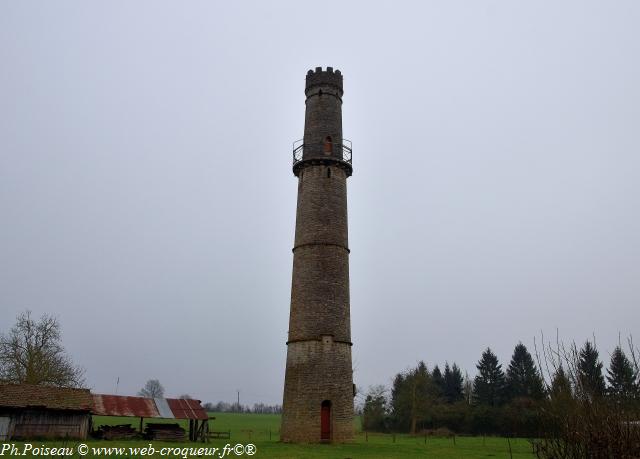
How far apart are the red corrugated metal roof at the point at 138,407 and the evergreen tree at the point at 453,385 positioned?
46.3 m

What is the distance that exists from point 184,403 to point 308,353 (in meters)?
10.8

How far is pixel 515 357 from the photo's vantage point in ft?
218

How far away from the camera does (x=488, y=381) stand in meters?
65.2

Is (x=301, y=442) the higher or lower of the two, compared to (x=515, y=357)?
lower

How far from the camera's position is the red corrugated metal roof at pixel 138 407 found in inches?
1107

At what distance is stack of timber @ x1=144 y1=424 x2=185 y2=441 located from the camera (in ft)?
94.9

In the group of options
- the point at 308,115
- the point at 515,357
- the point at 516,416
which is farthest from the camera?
the point at 515,357

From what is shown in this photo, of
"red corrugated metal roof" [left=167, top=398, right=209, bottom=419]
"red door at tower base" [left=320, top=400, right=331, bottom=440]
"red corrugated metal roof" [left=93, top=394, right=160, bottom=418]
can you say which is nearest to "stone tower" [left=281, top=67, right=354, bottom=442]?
"red door at tower base" [left=320, top=400, right=331, bottom=440]

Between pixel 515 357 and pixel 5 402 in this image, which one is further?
pixel 515 357

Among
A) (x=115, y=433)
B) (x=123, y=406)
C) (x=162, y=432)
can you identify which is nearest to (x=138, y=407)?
(x=123, y=406)

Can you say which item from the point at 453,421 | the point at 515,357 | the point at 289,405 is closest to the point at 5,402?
the point at 289,405

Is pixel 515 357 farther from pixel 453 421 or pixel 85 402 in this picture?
pixel 85 402

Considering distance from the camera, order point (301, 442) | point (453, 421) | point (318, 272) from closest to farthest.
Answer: point (301, 442) < point (318, 272) < point (453, 421)

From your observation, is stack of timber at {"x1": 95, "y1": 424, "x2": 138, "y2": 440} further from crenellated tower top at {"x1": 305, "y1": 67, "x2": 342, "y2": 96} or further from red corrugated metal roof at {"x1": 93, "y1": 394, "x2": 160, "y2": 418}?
crenellated tower top at {"x1": 305, "y1": 67, "x2": 342, "y2": 96}
